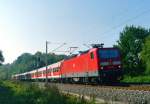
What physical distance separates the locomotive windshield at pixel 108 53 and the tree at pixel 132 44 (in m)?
43.9

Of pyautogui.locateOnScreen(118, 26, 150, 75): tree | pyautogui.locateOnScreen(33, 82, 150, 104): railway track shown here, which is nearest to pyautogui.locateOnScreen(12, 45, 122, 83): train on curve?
pyautogui.locateOnScreen(33, 82, 150, 104): railway track

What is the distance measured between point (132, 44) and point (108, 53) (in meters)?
52.5

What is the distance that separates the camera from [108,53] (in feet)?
107

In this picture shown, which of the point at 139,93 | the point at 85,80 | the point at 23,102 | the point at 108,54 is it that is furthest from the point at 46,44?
the point at 139,93

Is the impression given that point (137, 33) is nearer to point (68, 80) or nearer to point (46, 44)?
point (46, 44)

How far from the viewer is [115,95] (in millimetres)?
20547

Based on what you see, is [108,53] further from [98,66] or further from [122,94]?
[122,94]

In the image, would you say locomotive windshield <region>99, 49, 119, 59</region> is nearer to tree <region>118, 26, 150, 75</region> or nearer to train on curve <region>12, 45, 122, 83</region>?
train on curve <region>12, 45, 122, 83</region>

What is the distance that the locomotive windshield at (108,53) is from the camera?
3209 cm

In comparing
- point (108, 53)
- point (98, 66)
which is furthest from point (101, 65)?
point (108, 53)

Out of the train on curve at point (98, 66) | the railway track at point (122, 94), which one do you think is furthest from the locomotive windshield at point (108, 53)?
the railway track at point (122, 94)

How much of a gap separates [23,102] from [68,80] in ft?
72.9

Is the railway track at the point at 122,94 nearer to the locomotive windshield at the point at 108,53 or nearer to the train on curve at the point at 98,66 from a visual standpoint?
the train on curve at the point at 98,66

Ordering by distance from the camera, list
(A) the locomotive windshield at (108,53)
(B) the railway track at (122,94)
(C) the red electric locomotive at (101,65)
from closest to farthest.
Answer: (B) the railway track at (122,94) → (C) the red electric locomotive at (101,65) → (A) the locomotive windshield at (108,53)
